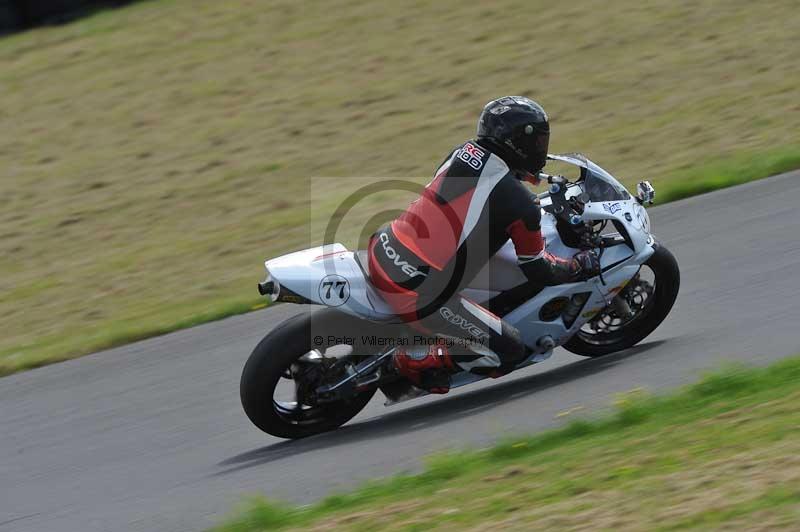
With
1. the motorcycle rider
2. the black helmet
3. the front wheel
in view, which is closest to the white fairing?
the motorcycle rider

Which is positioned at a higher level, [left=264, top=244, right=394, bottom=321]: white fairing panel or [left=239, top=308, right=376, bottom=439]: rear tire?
[left=264, top=244, right=394, bottom=321]: white fairing panel

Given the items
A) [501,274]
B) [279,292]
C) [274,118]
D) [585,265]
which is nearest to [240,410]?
[279,292]

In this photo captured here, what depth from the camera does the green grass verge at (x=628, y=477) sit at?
4.50 meters

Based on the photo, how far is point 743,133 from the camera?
11.4m

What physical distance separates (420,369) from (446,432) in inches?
17.9

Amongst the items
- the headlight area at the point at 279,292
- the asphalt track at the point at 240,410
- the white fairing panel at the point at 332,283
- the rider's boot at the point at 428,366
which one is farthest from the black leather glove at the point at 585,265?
the headlight area at the point at 279,292

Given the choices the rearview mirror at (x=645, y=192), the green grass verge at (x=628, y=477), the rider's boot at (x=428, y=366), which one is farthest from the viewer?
the rearview mirror at (x=645, y=192)

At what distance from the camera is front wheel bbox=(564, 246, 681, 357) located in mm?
7109

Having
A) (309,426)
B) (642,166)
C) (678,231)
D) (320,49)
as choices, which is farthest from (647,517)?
(320,49)

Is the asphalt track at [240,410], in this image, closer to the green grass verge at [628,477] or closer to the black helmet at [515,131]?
the green grass verge at [628,477]

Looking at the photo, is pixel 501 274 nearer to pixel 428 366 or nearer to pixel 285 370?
pixel 428 366

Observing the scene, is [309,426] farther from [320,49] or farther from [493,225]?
[320,49]

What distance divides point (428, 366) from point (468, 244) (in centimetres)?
74

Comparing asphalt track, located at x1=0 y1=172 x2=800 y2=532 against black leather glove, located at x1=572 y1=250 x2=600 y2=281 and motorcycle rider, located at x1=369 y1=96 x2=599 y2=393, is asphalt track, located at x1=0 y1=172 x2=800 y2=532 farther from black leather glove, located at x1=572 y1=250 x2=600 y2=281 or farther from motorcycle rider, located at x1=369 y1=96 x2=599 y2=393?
black leather glove, located at x1=572 y1=250 x2=600 y2=281
